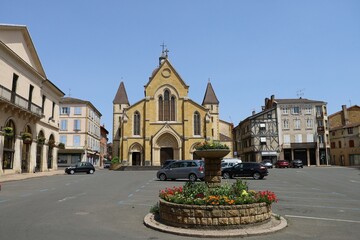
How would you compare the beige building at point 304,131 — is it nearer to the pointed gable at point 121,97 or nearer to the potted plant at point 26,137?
the pointed gable at point 121,97

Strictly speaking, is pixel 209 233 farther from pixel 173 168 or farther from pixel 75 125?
pixel 75 125

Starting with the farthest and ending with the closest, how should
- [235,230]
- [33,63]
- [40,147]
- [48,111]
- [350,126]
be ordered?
[350,126] < [48,111] < [40,147] < [33,63] < [235,230]

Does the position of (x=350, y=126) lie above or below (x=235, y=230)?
above

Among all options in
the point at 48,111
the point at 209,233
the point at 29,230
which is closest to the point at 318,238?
the point at 209,233

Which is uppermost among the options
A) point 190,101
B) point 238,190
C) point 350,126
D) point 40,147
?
point 190,101

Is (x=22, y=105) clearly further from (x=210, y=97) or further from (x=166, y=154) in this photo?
(x=210, y=97)

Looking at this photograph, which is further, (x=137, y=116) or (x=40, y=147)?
(x=137, y=116)

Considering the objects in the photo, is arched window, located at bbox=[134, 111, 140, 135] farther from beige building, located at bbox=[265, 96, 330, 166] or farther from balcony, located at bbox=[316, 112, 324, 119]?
balcony, located at bbox=[316, 112, 324, 119]

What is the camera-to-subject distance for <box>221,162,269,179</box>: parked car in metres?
24.6

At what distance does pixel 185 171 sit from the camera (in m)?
23.1

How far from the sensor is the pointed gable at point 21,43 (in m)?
27.2

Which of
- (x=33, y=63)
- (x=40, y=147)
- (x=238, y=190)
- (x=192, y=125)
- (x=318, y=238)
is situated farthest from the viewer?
(x=192, y=125)

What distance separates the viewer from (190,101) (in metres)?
51.7

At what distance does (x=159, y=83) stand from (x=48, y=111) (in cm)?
2075
